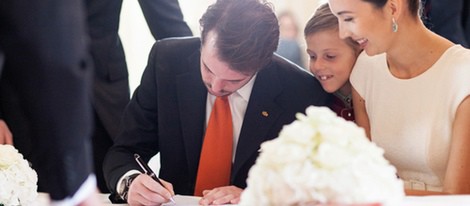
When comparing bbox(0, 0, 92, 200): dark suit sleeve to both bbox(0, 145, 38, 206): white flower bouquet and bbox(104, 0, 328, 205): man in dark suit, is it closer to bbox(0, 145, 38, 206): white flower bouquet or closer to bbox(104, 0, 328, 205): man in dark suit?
bbox(0, 145, 38, 206): white flower bouquet

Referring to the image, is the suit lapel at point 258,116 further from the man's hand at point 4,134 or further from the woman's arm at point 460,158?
the man's hand at point 4,134

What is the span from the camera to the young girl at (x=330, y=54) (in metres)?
2.32

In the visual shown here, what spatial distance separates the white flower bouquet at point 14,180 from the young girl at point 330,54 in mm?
859

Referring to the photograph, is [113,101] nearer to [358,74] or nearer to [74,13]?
[358,74]

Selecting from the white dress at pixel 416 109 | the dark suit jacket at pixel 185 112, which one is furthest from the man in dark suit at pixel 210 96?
the white dress at pixel 416 109

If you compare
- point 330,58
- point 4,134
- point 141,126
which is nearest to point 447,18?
point 330,58

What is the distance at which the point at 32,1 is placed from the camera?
1.24 meters

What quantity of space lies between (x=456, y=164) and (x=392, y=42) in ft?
1.19

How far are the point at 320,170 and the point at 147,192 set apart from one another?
37.3 inches

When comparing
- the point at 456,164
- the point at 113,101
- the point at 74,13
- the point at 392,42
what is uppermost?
the point at 74,13

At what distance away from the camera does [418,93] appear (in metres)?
2.19

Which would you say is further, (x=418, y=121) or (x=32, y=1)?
(x=418, y=121)

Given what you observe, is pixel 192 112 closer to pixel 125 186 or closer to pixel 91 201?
pixel 125 186

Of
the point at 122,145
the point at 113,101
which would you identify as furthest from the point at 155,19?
the point at 122,145
